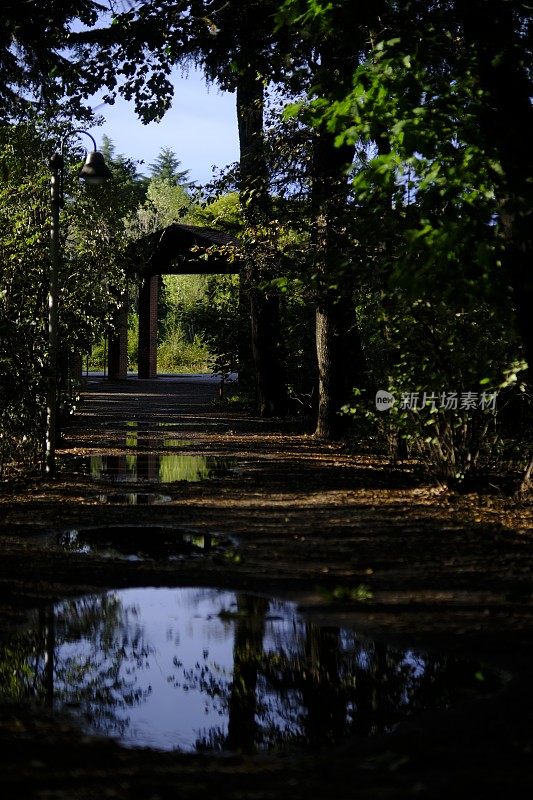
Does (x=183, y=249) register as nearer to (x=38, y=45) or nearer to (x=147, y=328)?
(x=147, y=328)

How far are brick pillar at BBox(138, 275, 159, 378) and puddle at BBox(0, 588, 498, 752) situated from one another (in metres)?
38.9

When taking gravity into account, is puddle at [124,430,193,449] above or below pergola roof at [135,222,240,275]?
below

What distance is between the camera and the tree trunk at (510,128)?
26.1 feet

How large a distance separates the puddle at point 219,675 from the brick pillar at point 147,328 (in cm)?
3893

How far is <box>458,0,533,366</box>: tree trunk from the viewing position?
7957 millimetres

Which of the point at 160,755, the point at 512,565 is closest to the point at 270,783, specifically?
the point at 160,755

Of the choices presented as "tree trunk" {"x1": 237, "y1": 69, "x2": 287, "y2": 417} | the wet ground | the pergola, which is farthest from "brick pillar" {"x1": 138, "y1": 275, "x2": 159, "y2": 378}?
the wet ground

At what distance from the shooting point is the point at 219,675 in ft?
19.4

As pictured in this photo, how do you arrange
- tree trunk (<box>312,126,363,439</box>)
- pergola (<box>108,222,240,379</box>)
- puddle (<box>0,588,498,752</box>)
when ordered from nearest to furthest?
puddle (<box>0,588,498,752</box>), tree trunk (<box>312,126,363,439</box>), pergola (<box>108,222,240,379</box>)

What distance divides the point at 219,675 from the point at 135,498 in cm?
690

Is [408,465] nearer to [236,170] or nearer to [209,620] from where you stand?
[236,170]

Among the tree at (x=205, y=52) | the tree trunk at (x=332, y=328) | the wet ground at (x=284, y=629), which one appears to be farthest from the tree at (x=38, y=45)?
the wet ground at (x=284, y=629)

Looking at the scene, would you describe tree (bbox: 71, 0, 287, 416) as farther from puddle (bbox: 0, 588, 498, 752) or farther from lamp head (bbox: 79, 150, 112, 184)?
puddle (bbox: 0, 588, 498, 752)

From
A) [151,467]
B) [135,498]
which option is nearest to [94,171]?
[151,467]
